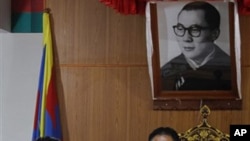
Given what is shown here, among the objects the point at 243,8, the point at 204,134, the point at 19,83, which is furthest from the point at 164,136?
the point at 19,83

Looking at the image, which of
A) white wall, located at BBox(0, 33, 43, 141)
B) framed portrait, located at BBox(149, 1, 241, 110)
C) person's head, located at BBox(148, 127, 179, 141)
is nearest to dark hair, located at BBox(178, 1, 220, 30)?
framed portrait, located at BBox(149, 1, 241, 110)

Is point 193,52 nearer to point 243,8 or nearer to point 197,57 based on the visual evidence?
point 197,57

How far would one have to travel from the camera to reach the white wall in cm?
377

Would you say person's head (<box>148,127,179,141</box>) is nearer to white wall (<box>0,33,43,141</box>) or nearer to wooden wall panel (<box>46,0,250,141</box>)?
wooden wall panel (<box>46,0,250,141</box>)

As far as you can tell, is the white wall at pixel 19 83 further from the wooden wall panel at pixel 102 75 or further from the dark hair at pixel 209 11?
the dark hair at pixel 209 11

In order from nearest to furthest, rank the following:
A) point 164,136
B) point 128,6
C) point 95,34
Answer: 1. point 164,136
2. point 128,6
3. point 95,34

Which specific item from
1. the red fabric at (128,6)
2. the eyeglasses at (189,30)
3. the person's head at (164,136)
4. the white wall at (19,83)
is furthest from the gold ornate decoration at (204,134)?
the white wall at (19,83)

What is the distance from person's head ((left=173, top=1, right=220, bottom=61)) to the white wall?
1394 mm

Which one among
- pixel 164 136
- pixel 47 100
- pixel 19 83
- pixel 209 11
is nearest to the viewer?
pixel 164 136

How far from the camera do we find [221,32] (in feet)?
10.7

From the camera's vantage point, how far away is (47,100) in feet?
11.1

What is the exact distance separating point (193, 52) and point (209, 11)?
369 mm

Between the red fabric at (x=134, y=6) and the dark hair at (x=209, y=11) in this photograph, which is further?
the dark hair at (x=209, y=11)

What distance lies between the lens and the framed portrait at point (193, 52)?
128 inches
